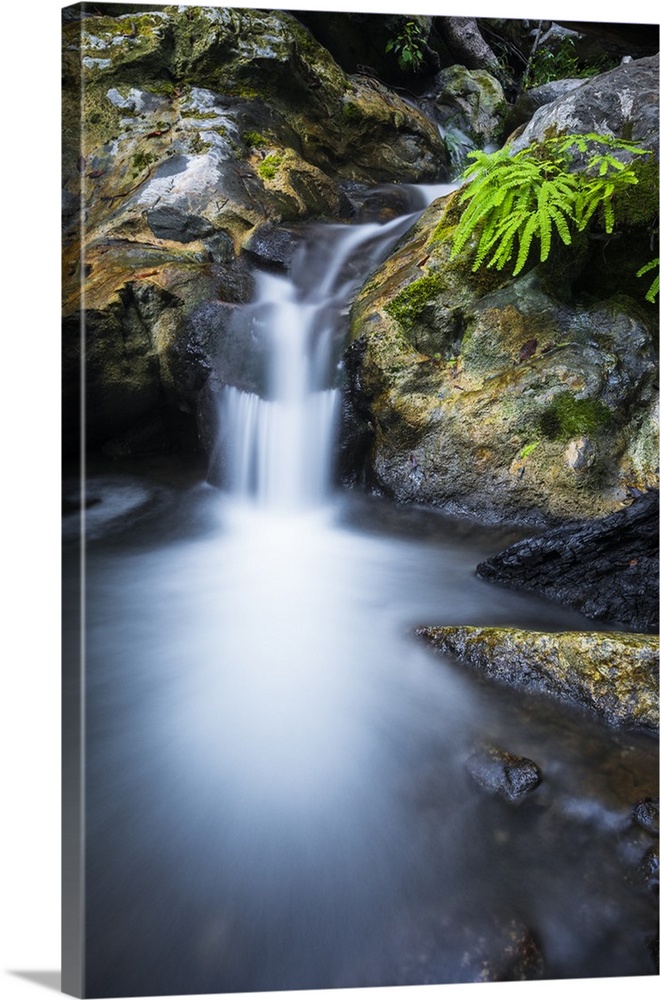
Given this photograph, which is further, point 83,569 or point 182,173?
point 182,173

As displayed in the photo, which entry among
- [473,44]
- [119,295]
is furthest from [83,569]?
[473,44]

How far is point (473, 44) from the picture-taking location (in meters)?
2.82

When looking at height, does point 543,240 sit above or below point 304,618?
above

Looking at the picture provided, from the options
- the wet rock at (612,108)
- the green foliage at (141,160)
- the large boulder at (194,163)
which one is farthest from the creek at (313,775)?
the wet rock at (612,108)

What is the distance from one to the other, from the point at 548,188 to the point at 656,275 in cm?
63

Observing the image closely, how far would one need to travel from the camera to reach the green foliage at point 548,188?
264 cm

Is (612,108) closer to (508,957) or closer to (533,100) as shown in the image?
(533,100)

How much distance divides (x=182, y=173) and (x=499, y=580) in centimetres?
255

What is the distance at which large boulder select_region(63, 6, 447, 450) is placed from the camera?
8.10 feet

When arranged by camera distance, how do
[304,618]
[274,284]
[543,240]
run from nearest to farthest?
[304,618]
[543,240]
[274,284]

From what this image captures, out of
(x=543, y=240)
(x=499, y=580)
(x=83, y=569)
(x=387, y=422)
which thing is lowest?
(x=499, y=580)

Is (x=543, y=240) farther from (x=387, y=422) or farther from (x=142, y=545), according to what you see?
(x=142, y=545)

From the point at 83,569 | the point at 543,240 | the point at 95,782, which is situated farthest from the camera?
the point at 543,240

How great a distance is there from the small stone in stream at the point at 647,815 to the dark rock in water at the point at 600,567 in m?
0.73
